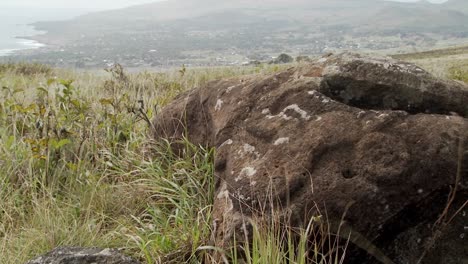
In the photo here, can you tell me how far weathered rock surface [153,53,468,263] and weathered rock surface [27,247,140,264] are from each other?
62 cm

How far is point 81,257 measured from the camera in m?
2.44

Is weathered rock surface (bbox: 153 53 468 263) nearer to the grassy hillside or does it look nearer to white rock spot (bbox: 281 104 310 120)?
white rock spot (bbox: 281 104 310 120)

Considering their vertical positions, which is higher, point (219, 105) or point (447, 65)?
point (219, 105)

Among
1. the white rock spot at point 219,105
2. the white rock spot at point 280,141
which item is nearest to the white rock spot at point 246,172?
the white rock spot at point 280,141

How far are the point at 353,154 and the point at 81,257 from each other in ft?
5.25

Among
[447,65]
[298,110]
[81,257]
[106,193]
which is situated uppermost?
[298,110]

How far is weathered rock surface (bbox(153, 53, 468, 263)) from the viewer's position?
2639mm

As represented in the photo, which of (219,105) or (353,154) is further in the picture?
(219,105)

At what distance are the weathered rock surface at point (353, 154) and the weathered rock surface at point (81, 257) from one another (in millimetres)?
619

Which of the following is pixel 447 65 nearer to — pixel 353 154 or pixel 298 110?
pixel 298 110

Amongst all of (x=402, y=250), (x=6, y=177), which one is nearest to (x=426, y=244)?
(x=402, y=250)

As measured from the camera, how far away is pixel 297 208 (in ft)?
8.71

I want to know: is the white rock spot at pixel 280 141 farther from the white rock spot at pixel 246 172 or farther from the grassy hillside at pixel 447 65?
the grassy hillside at pixel 447 65

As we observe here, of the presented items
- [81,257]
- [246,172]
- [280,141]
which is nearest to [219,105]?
[280,141]
